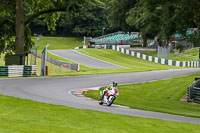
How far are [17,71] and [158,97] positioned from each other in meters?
13.8

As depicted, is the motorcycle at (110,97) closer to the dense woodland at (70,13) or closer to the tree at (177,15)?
the dense woodland at (70,13)

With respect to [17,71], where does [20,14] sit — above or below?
above

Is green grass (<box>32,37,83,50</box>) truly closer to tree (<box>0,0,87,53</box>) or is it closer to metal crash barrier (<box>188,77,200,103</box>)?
tree (<box>0,0,87,53</box>)

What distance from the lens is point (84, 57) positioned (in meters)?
61.1

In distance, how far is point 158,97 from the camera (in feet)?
75.5

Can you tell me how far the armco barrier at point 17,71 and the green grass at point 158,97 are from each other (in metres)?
9.36

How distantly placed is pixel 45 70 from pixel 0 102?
1883 cm

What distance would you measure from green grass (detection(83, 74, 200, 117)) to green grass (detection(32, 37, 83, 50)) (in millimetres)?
68993

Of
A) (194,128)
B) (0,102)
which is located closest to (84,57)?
(0,102)

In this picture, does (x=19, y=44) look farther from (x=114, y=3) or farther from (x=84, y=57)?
(x=114, y=3)

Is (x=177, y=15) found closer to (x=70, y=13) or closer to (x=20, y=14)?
(x=70, y=13)

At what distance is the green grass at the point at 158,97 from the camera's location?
18391mm

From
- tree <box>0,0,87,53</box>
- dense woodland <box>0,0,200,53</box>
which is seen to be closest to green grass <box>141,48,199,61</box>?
dense woodland <box>0,0,200,53</box>

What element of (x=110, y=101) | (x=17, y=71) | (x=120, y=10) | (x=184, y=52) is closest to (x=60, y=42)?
(x=120, y=10)
